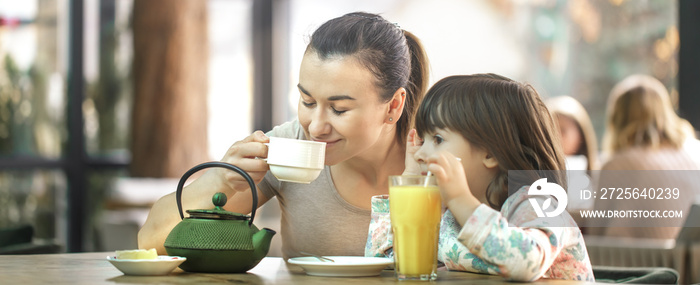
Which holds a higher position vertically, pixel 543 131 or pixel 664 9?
pixel 664 9

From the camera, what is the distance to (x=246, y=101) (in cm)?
620

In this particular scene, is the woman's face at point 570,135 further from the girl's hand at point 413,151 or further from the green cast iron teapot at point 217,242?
the green cast iron teapot at point 217,242

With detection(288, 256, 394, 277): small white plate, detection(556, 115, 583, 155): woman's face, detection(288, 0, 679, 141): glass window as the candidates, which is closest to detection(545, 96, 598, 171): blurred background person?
detection(556, 115, 583, 155): woman's face

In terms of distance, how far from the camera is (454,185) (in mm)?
1431

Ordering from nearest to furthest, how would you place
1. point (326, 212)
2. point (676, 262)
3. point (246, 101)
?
1. point (326, 212)
2. point (676, 262)
3. point (246, 101)

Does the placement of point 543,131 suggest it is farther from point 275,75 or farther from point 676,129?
point 275,75

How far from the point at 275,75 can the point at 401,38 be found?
13.8 ft

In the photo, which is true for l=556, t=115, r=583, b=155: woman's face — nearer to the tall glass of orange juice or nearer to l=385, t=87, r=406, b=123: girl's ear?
l=385, t=87, r=406, b=123: girl's ear

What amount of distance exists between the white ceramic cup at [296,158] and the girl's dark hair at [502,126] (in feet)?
0.77

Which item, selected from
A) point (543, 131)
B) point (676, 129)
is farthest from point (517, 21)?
point (543, 131)

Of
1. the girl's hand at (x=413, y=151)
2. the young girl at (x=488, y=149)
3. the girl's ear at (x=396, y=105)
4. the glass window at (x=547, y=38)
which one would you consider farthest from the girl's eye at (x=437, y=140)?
the glass window at (x=547, y=38)

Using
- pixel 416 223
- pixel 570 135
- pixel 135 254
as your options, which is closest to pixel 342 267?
pixel 416 223

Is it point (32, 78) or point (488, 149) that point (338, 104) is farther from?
point (32, 78)

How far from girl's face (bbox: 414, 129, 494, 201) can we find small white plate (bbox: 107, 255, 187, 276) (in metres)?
0.55
